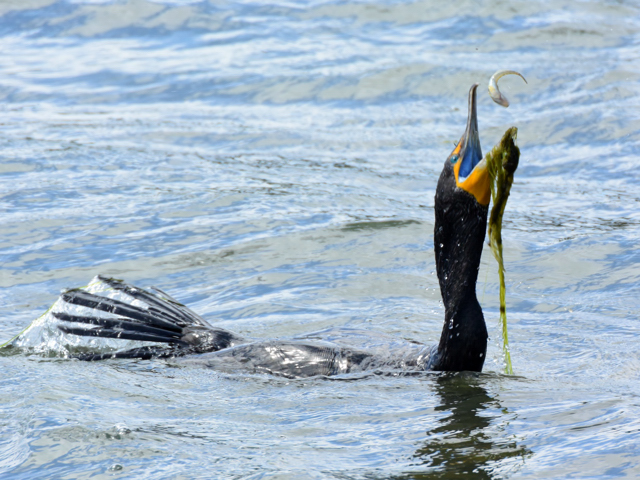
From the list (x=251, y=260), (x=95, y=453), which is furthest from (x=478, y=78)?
(x=95, y=453)

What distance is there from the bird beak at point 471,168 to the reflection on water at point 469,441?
90 cm

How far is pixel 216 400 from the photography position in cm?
402

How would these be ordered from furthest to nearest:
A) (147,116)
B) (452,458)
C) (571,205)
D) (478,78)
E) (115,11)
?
(115,11) < (478,78) < (147,116) < (571,205) < (452,458)

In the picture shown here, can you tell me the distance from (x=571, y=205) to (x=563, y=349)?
292 centimetres

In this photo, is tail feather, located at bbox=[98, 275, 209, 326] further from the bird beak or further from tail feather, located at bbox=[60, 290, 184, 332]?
the bird beak

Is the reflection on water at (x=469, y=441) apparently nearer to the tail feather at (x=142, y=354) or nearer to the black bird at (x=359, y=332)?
the black bird at (x=359, y=332)

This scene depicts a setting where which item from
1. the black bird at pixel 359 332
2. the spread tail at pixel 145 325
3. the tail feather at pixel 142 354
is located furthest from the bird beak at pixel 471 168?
the tail feather at pixel 142 354

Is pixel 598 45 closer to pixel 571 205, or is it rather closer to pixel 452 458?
pixel 571 205

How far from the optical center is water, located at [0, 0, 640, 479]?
3480 millimetres

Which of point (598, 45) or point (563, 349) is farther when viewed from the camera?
point (598, 45)

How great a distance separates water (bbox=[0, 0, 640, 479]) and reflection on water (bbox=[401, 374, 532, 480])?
12 mm

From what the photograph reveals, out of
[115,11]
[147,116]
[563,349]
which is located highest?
[115,11]

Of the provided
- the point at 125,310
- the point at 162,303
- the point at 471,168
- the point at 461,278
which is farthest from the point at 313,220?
the point at 471,168

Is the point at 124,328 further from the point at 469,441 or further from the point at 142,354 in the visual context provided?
the point at 469,441
